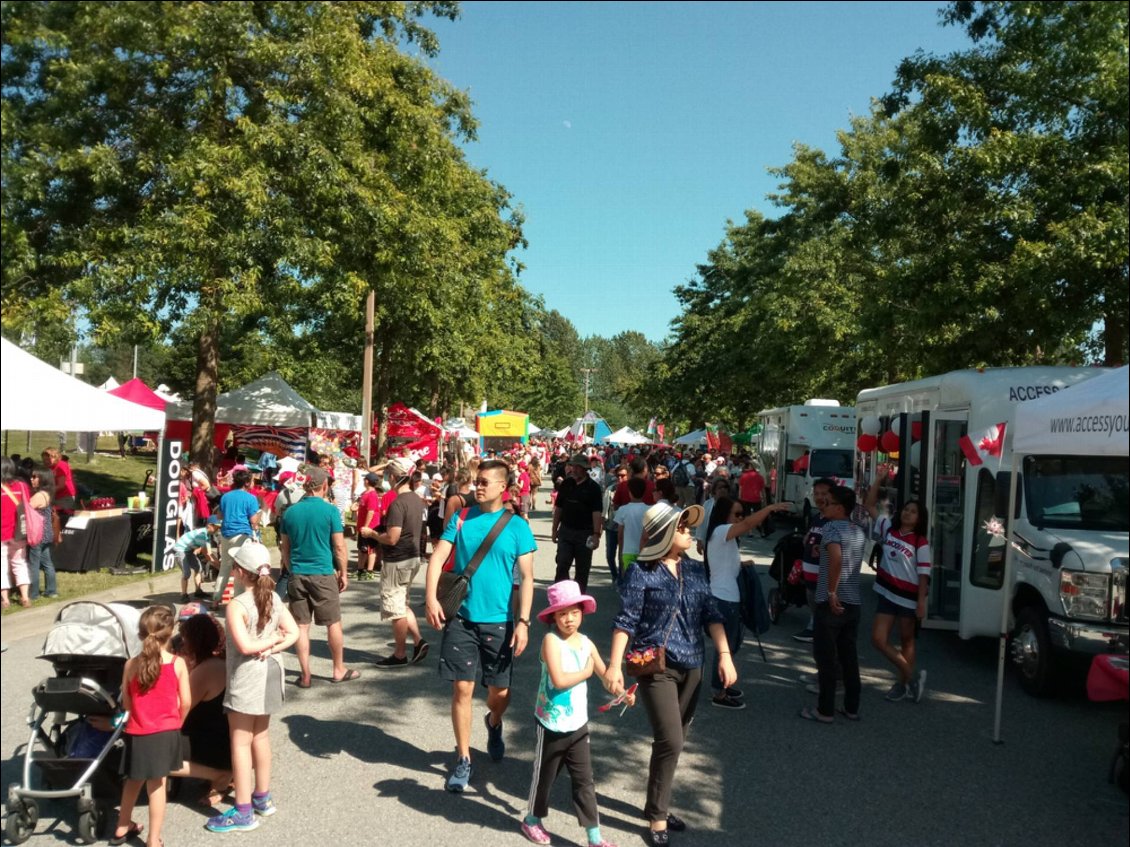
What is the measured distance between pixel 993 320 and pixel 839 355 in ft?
48.6

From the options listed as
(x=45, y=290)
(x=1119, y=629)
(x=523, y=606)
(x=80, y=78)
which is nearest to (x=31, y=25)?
(x=80, y=78)

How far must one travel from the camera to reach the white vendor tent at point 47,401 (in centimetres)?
390

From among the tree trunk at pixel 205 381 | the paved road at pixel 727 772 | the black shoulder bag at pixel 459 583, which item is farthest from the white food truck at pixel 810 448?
the black shoulder bag at pixel 459 583

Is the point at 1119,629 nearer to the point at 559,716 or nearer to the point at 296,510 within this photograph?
the point at 559,716

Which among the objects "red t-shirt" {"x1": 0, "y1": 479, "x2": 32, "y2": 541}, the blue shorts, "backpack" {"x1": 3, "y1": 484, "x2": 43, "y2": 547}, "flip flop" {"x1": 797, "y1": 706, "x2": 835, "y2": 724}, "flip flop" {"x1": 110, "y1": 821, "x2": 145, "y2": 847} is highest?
"red t-shirt" {"x1": 0, "y1": 479, "x2": 32, "y2": 541}

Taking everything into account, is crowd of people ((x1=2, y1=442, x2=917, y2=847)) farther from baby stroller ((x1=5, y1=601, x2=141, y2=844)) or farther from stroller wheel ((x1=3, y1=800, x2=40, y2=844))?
stroller wheel ((x1=3, y1=800, x2=40, y2=844))

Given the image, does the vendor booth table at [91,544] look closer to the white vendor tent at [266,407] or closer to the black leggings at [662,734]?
the black leggings at [662,734]

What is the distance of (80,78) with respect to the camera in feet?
14.9

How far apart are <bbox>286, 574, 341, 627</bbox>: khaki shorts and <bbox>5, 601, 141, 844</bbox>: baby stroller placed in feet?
9.01

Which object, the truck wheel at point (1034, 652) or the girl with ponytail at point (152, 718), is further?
the truck wheel at point (1034, 652)

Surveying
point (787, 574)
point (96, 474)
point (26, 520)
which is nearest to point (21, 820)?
point (26, 520)

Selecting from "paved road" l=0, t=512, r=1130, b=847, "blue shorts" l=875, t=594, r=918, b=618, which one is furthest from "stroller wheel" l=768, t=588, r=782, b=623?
"blue shorts" l=875, t=594, r=918, b=618

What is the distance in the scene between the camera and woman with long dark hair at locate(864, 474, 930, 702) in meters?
7.67

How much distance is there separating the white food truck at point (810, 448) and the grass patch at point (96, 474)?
1504 cm
